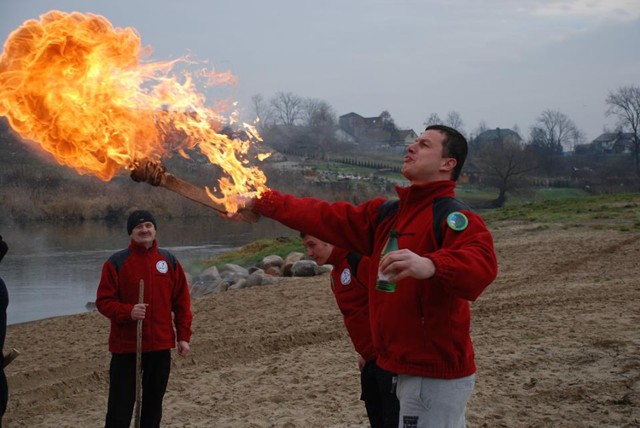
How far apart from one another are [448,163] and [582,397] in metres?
4.07

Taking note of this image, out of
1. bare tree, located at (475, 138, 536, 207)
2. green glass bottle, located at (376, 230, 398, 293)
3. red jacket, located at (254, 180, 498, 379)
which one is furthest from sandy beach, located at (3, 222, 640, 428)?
bare tree, located at (475, 138, 536, 207)

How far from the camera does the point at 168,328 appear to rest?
18.9ft

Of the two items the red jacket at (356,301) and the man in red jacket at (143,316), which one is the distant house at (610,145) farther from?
the red jacket at (356,301)

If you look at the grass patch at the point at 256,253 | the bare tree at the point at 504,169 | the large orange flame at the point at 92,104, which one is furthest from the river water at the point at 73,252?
the bare tree at the point at 504,169

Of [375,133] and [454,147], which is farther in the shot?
[375,133]

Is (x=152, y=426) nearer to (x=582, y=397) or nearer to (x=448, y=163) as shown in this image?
(x=448, y=163)

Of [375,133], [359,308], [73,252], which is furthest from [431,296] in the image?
[375,133]

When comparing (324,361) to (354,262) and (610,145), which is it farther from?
(610,145)

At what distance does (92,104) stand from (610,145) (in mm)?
89989

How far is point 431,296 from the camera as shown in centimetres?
331

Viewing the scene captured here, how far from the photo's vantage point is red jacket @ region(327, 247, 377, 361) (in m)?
4.71

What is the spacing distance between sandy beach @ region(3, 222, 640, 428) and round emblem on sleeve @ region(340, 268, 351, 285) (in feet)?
7.55

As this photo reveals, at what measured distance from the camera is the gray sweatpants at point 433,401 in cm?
337

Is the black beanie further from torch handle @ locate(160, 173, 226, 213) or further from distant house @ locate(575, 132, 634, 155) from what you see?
distant house @ locate(575, 132, 634, 155)
